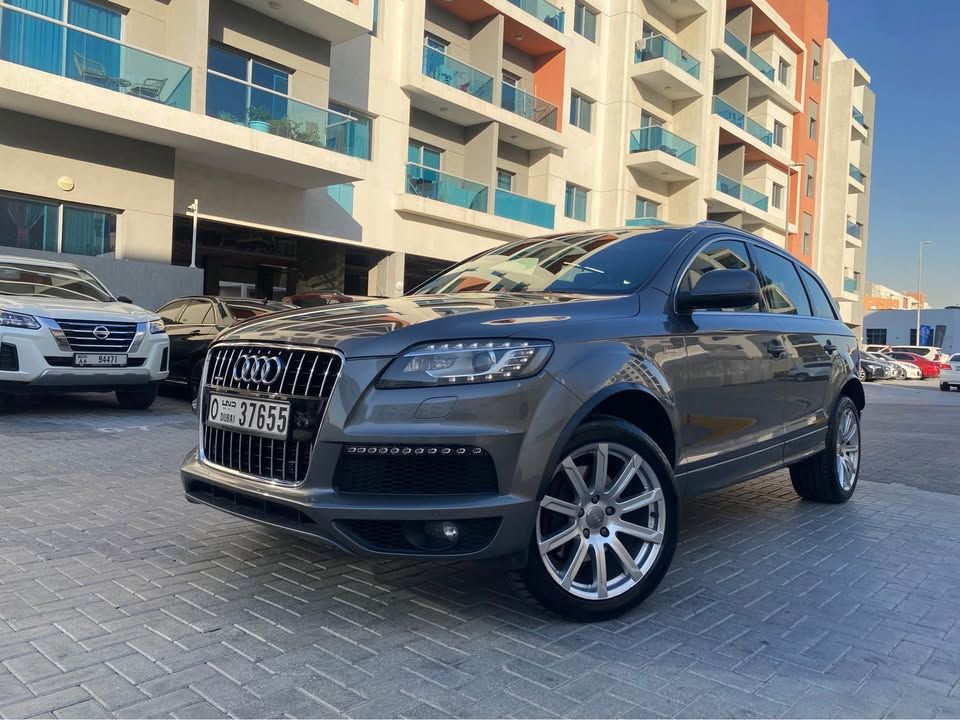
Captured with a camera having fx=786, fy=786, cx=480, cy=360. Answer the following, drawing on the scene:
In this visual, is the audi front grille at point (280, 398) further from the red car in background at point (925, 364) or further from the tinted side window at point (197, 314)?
the red car in background at point (925, 364)

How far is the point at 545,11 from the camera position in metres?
23.9

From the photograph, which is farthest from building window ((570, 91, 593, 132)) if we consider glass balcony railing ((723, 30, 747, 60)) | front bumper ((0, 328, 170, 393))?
front bumper ((0, 328, 170, 393))

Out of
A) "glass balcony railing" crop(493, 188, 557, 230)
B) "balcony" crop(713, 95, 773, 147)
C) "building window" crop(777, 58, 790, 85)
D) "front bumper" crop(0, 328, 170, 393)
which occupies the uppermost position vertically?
"building window" crop(777, 58, 790, 85)

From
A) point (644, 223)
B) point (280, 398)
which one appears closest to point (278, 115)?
point (644, 223)

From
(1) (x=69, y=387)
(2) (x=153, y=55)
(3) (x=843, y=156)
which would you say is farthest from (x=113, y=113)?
(3) (x=843, y=156)

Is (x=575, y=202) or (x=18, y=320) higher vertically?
(x=575, y=202)

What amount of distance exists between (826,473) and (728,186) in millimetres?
29006

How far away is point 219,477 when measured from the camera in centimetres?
331

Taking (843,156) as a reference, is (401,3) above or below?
below

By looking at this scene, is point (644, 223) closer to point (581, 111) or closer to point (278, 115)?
point (278, 115)

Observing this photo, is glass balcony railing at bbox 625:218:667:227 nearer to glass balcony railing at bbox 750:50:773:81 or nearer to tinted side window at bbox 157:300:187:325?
tinted side window at bbox 157:300:187:325

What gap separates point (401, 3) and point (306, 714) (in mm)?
20352

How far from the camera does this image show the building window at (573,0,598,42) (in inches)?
1062

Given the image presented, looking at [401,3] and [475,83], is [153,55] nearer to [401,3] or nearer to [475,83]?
[401,3]
